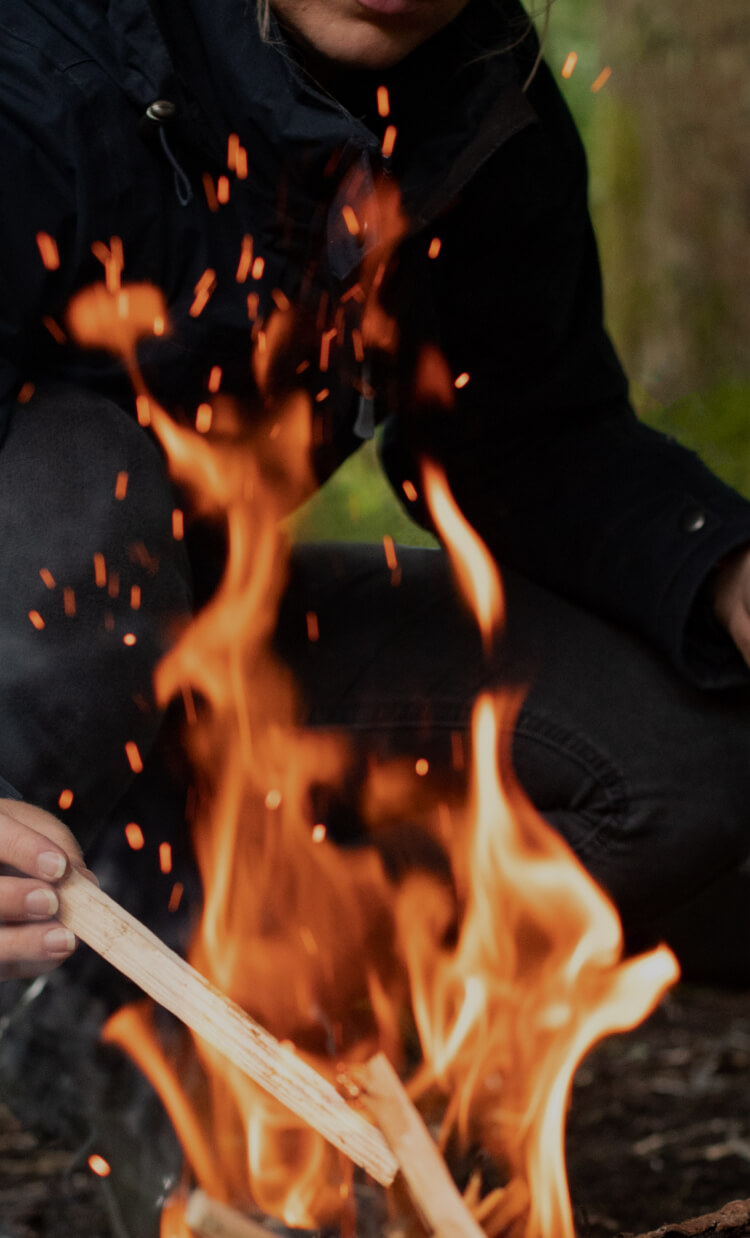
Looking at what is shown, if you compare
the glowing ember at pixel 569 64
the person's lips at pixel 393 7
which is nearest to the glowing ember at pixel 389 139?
the person's lips at pixel 393 7

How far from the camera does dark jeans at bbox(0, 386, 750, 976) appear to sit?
86 centimetres

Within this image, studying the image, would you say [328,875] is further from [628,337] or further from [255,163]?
[628,337]

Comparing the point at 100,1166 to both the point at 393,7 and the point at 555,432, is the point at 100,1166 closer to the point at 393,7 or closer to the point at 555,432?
the point at 555,432

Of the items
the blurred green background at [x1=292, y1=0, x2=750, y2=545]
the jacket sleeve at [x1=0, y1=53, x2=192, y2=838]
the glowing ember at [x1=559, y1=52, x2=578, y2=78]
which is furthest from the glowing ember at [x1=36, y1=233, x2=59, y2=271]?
the glowing ember at [x1=559, y1=52, x2=578, y2=78]

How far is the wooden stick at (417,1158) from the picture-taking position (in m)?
0.70

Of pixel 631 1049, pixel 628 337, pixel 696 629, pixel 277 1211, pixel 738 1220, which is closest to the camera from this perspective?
pixel 738 1220

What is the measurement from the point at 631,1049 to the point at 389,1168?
702 millimetres

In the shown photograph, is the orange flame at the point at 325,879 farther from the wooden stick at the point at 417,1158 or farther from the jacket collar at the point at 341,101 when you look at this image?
the wooden stick at the point at 417,1158

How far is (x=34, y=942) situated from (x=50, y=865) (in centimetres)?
5

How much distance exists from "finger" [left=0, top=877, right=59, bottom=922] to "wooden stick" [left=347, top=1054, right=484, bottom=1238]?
0.80ft

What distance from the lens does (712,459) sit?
2.21 meters

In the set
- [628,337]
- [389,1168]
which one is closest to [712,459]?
[628,337]

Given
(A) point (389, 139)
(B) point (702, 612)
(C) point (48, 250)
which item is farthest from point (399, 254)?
(B) point (702, 612)

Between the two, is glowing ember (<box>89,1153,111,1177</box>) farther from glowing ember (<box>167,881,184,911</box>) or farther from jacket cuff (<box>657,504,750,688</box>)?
jacket cuff (<box>657,504,750,688</box>)
